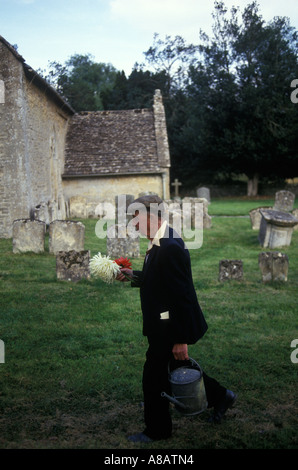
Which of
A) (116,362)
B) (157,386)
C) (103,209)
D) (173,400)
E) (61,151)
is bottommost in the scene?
(116,362)

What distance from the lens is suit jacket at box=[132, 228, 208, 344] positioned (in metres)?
3.74

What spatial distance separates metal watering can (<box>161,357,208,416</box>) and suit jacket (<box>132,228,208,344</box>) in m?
0.33

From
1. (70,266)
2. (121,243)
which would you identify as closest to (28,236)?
(121,243)

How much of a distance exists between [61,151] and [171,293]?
21.6 metres

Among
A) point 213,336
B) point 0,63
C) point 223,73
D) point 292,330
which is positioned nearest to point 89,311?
point 213,336

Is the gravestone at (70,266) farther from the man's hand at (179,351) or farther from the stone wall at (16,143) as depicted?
the stone wall at (16,143)

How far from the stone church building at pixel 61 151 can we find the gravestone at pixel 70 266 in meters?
6.92

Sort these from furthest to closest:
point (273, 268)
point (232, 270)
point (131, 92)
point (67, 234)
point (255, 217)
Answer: point (131, 92)
point (255, 217)
point (67, 234)
point (232, 270)
point (273, 268)

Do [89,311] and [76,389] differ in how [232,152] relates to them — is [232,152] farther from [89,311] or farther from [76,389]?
[76,389]

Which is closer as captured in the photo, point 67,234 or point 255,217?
point 67,234

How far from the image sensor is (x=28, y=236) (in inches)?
490

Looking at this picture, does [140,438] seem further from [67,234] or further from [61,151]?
[61,151]

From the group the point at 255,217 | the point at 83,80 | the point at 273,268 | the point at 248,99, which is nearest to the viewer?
the point at 273,268

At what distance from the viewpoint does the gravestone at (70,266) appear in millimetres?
9523
